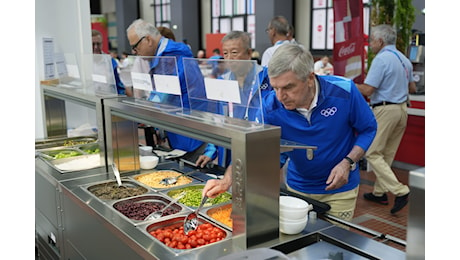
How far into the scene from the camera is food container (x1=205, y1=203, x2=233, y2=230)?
6.11ft

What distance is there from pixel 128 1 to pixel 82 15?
14439 millimetres

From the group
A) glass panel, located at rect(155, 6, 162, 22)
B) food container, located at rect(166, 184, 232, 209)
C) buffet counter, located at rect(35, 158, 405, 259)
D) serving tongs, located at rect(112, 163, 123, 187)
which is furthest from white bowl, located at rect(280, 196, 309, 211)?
glass panel, located at rect(155, 6, 162, 22)

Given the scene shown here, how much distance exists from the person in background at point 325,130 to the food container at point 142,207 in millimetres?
694

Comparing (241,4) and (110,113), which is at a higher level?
(241,4)

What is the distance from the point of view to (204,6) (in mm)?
14914

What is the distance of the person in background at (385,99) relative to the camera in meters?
4.52

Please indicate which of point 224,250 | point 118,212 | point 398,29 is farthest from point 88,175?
point 398,29

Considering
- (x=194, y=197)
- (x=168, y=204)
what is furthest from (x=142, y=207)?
(x=194, y=197)

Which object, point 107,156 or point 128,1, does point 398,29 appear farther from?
point 128,1

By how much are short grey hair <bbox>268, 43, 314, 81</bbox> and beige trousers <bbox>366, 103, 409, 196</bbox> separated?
9.40 ft

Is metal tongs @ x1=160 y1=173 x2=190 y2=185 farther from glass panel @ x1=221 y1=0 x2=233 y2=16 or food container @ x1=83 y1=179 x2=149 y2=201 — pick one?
glass panel @ x1=221 y1=0 x2=233 y2=16

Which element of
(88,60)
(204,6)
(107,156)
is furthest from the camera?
(204,6)

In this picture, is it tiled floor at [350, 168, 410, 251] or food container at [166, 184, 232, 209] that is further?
tiled floor at [350, 168, 410, 251]

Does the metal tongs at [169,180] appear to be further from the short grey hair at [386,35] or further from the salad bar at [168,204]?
the short grey hair at [386,35]
